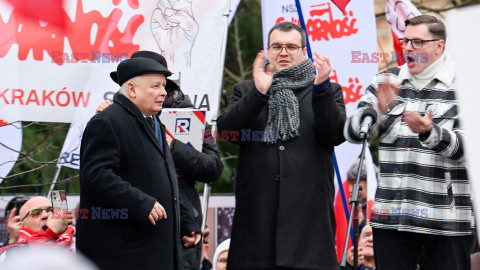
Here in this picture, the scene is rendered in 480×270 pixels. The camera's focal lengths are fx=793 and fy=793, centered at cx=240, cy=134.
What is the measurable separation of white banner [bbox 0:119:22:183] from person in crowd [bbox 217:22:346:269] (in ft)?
7.03

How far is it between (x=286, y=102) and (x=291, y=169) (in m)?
0.42

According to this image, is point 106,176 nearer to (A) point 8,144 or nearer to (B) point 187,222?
(B) point 187,222

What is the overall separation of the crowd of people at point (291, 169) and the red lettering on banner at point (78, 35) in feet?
5.17

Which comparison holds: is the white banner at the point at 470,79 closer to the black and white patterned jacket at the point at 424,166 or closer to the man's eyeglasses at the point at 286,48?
the black and white patterned jacket at the point at 424,166

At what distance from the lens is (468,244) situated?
446 centimetres

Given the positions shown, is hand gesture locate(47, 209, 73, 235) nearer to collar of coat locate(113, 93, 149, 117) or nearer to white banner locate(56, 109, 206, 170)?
collar of coat locate(113, 93, 149, 117)

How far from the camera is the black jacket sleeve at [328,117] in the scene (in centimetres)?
472

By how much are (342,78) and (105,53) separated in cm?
211

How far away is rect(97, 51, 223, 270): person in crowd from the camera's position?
540 centimetres

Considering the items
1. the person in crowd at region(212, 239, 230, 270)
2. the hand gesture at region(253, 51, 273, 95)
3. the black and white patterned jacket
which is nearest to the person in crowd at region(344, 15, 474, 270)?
the black and white patterned jacket

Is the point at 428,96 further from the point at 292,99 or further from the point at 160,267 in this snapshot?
the point at 160,267

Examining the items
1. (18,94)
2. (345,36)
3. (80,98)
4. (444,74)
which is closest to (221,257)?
(80,98)

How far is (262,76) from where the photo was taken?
15.9ft

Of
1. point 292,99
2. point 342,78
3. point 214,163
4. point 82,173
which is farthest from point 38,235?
point 342,78
